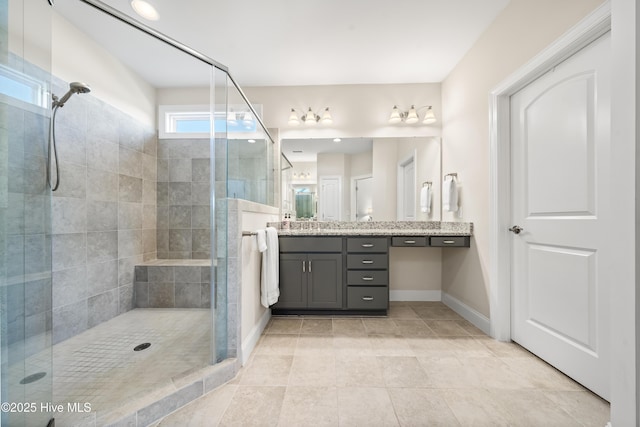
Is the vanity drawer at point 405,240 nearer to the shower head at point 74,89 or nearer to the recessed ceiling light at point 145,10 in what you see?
the recessed ceiling light at point 145,10

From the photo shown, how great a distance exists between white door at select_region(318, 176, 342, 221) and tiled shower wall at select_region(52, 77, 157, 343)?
6.20 ft

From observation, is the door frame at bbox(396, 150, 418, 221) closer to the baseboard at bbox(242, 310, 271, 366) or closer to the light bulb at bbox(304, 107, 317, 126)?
the light bulb at bbox(304, 107, 317, 126)

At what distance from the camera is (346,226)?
2.87m

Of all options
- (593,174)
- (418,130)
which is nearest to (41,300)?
(593,174)

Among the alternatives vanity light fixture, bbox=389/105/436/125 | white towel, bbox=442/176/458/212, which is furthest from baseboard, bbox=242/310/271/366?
vanity light fixture, bbox=389/105/436/125

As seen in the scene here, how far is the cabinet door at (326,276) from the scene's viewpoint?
230cm

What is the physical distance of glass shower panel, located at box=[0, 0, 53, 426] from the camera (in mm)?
891

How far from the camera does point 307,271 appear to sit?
2303mm

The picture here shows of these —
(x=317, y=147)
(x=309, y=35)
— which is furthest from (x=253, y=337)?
(x=309, y=35)

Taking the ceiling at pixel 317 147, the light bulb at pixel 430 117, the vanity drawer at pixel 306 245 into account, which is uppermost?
the light bulb at pixel 430 117

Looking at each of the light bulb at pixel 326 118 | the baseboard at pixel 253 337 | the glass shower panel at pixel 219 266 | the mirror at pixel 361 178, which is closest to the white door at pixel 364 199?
the mirror at pixel 361 178

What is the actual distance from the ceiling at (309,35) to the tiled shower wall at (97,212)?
1.98ft

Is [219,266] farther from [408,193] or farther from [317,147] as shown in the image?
[408,193]

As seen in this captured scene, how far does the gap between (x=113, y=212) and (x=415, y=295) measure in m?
3.24
